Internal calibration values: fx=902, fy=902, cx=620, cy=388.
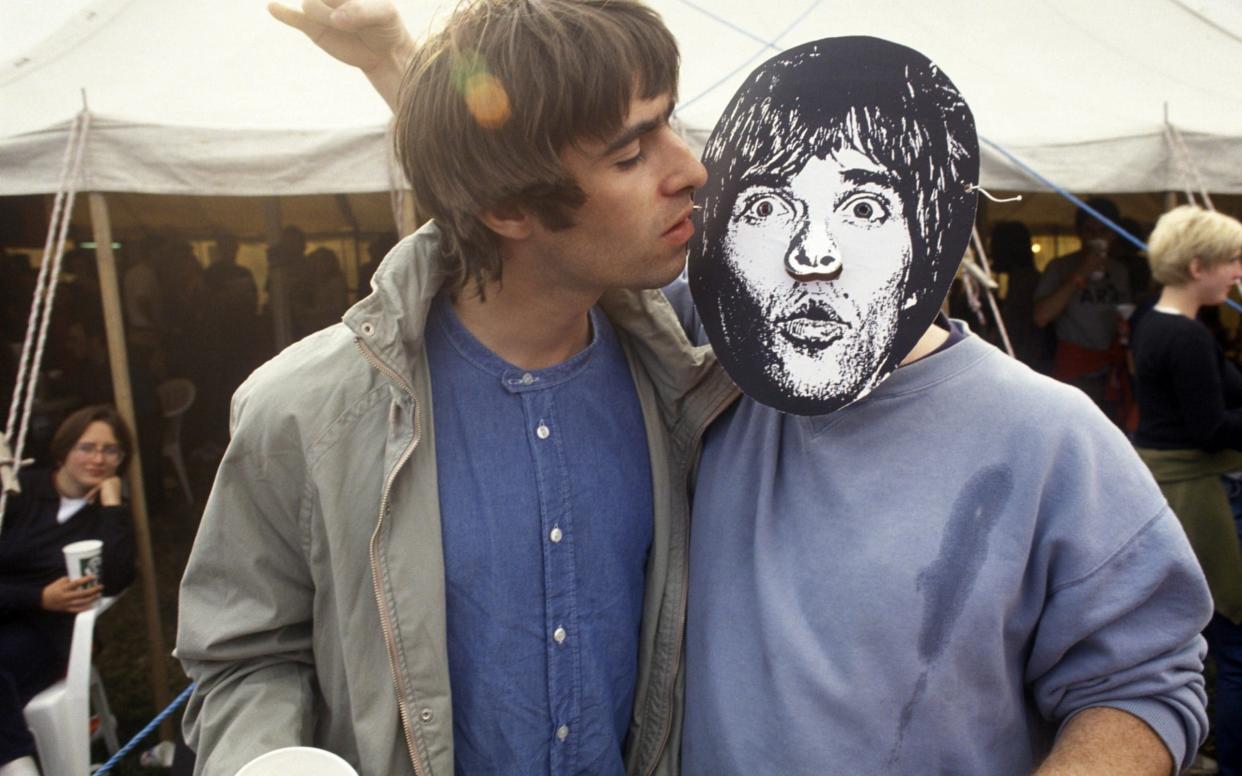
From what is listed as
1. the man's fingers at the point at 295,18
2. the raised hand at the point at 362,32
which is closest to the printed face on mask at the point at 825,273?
the raised hand at the point at 362,32

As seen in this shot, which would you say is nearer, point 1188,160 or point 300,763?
point 300,763

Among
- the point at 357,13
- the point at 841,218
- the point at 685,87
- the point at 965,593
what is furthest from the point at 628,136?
the point at 685,87

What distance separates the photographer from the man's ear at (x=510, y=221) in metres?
1.26

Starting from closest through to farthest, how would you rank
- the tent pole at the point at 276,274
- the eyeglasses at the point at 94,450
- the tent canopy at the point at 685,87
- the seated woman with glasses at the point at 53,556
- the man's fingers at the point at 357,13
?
the man's fingers at the point at 357,13, the seated woman with glasses at the point at 53,556, the tent canopy at the point at 685,87, the eyeglasses at the point at 94,450, the tent pole at the point at 276,274

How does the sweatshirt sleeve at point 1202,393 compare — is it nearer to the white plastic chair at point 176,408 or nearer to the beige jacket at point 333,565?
the beige jacket at point 333,565

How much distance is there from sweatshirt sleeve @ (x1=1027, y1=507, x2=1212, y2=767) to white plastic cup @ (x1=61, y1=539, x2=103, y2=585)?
3.05 meters

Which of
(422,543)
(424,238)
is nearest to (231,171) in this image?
(424,238)

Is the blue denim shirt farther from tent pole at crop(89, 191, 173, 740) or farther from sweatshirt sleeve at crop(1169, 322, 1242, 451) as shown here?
tent pole at crop(89, 191, 173, 740)

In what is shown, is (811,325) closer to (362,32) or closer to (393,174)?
(362,32)

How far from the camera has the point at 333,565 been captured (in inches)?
44.6

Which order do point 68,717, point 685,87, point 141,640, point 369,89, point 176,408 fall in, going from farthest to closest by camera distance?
point 176,408
point 141,640
point 685,87
point 369,89
point 68,717

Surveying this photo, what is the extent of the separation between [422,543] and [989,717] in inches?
27.6

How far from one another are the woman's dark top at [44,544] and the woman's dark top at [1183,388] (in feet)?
12.1

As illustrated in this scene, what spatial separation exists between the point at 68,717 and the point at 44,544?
63cm
